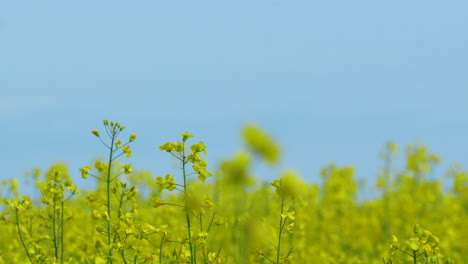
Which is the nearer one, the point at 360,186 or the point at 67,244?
the point at 67,244

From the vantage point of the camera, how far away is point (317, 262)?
5.48 metres

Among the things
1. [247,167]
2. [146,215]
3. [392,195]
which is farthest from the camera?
[392,195]

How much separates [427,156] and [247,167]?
846cm

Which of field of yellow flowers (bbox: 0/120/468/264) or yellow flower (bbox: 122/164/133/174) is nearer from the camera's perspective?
field of yellow flowers (bbox: 0/120/468/264)

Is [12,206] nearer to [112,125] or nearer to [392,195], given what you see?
[112,125]

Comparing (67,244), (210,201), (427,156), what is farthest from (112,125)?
(427,156)

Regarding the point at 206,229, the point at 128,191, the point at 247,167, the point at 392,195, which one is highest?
the point at 392,195

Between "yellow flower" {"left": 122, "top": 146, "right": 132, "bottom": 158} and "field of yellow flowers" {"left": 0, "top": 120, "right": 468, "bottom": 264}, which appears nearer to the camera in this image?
"field of yellow flowers" {"left": 0, "top": 120, "right": 468, "bottom": 264}

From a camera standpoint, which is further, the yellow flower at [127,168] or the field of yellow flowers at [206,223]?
the yellow flower at [127,168]

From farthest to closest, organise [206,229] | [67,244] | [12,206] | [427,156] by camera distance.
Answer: [427,156], [67,244], [12,206], [206,229]

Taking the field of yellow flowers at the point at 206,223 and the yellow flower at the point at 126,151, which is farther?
the yellow flower at the point at 126,151

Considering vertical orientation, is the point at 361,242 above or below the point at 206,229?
above

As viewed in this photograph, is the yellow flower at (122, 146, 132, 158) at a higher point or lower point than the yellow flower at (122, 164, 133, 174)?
higher

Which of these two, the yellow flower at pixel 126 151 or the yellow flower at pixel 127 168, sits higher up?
the yellow flower at pixel 126 151
